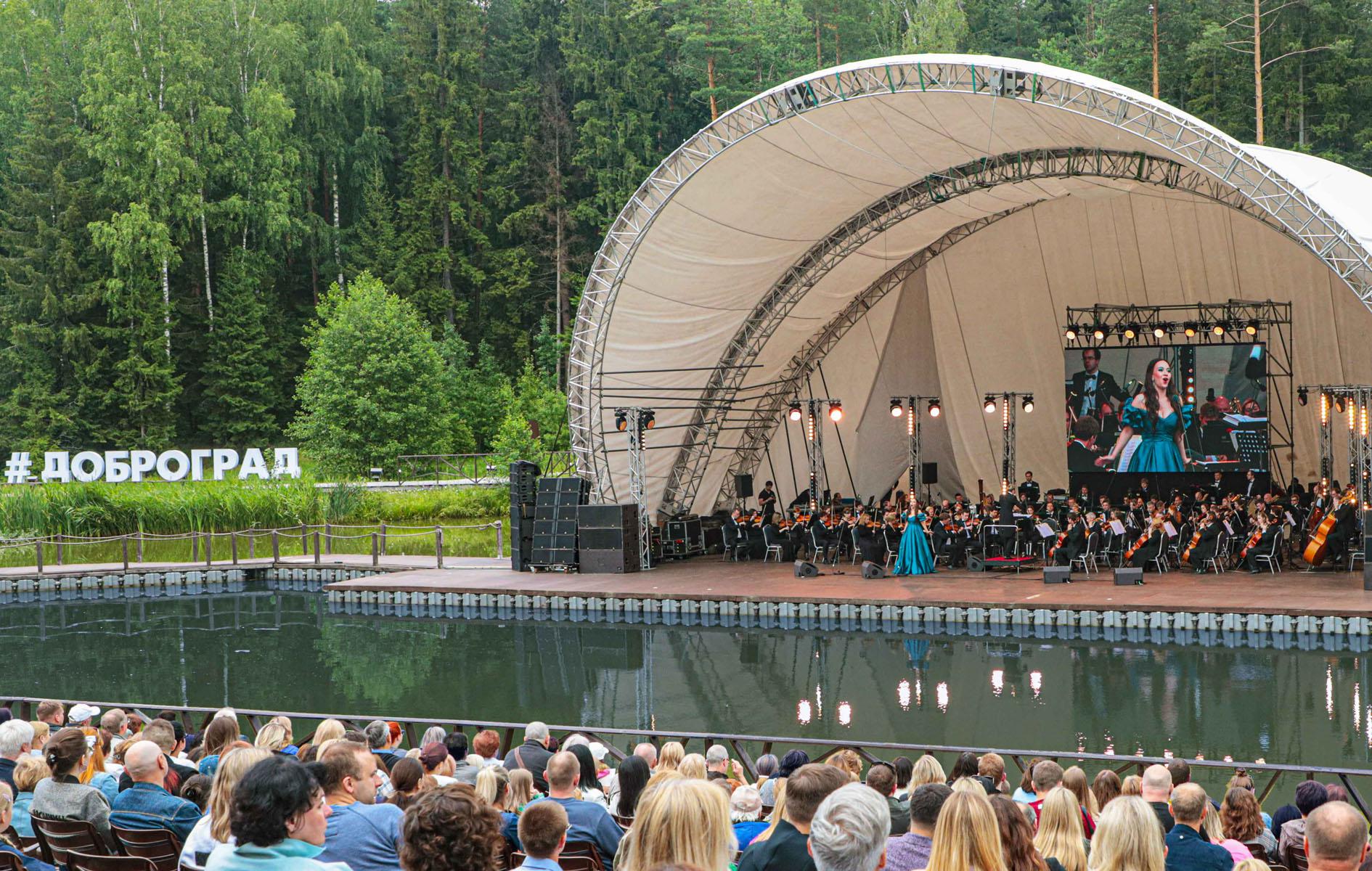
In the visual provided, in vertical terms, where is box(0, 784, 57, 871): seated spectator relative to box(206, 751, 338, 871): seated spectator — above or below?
below

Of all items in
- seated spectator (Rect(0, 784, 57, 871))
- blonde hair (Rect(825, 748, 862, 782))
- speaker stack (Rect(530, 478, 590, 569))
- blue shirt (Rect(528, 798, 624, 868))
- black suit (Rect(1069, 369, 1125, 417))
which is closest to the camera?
seated spectator (Rect(0, 784, 57, 871))

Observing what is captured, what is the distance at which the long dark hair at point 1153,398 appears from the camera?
68.2 ft

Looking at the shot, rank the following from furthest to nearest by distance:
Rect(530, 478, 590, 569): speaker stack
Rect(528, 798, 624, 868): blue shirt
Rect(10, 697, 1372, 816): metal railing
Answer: Rect(530, 478, 590, 569): speaker stack
Rect(10, 697, 1372, 816): metal railing
Rect(528, 798, 624, 868): blue shirt

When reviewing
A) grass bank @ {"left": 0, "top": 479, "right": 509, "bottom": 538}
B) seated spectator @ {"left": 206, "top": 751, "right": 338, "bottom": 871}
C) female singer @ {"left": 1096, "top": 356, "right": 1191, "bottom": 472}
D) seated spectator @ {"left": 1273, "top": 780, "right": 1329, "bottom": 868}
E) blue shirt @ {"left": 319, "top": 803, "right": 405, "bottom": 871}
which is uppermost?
female singer @ {"left": 1096, "top": 356, "right": 1191, "bottom": 472}

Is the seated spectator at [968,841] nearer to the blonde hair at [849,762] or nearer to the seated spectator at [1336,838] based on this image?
the seated spectator at [1336,838]

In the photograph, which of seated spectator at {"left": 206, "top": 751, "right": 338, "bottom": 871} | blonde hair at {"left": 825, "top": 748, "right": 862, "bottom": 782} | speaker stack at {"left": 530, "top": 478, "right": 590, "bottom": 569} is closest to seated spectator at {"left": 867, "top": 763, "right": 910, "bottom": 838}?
blonde hair at {"left": 825, "top": 748, "right": 862, "bottom": 782}

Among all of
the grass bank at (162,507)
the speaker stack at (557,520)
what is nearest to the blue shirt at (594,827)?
the speaker stack at (557,520)

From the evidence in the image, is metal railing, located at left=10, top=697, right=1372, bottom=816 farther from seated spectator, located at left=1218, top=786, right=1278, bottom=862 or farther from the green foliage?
the green foliage

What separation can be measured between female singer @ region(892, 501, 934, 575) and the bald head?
14.8 m

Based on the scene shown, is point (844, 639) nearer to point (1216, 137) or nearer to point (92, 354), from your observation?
point (1216, 137)

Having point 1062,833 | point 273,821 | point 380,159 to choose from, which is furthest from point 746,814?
point 380,159

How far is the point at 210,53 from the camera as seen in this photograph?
4019 cm

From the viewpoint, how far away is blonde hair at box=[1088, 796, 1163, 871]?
3.53 m

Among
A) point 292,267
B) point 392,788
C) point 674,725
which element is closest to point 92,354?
point 292,267
